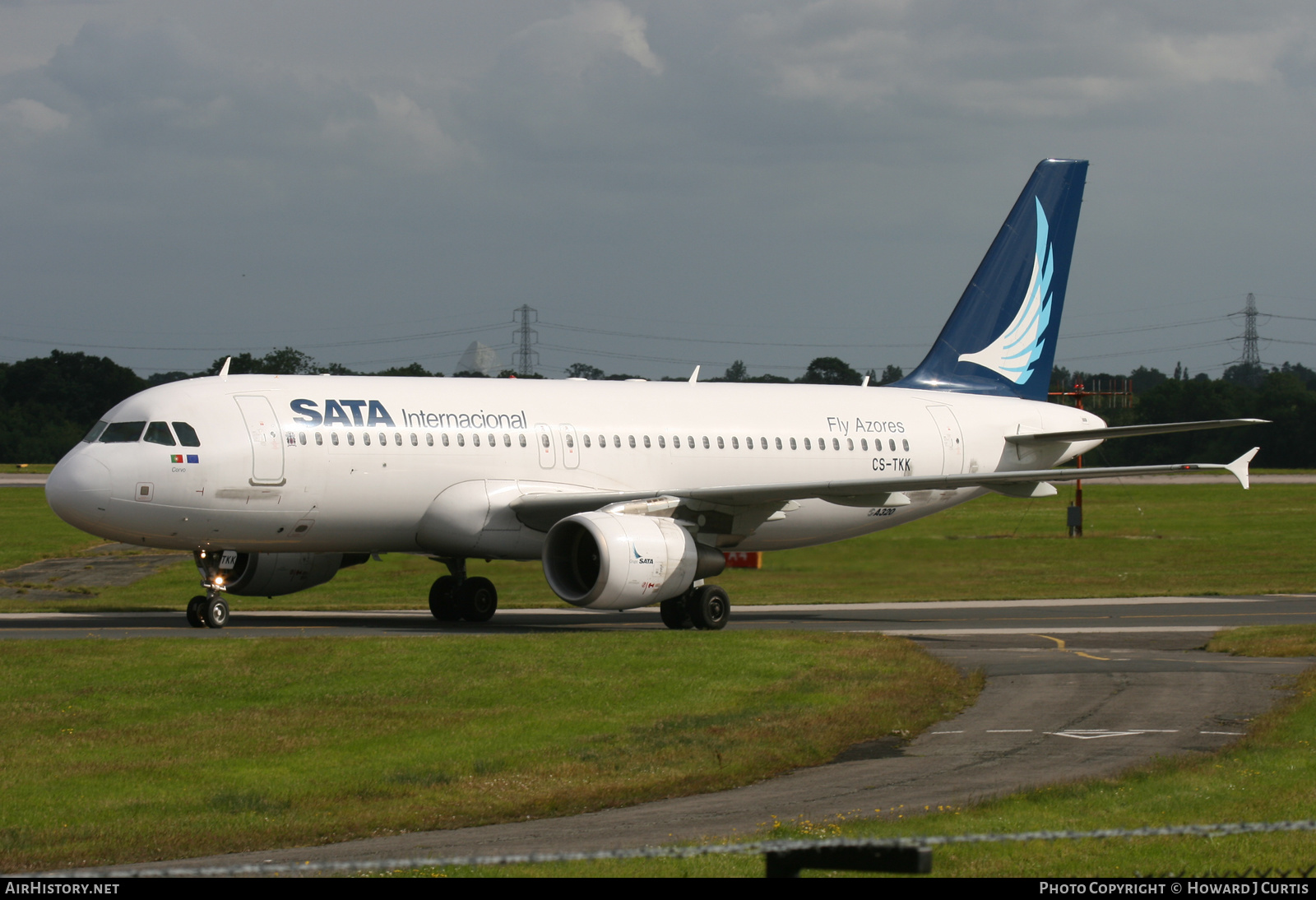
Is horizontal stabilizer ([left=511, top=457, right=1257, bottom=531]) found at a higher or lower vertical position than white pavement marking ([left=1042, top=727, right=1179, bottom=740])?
higher

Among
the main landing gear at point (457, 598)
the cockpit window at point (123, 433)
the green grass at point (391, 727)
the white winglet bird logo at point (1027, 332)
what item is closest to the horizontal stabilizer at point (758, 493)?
the main landing gear at point (457, 598)

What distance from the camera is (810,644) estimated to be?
22.0 m

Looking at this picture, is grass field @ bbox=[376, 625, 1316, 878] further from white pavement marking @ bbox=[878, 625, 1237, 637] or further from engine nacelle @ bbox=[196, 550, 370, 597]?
engine nacelle @ bbox=[196, 550, 370, 597]

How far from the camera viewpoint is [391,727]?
15383 mm

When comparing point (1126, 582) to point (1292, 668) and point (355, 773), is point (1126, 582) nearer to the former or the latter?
point (1292, 668)

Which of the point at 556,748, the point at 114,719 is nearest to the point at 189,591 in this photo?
the point at 114,719

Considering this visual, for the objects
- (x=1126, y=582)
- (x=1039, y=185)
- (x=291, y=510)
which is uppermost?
(x=1039, y=185)

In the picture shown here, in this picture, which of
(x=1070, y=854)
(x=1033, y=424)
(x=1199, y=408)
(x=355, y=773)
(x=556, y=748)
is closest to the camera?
(x=1070, y=854)

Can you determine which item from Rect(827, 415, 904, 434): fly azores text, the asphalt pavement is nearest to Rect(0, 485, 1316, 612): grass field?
the asphalt pavement

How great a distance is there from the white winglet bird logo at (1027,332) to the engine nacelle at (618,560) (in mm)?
12795

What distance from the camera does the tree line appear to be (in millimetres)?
92625

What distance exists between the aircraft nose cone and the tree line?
44.0 metres

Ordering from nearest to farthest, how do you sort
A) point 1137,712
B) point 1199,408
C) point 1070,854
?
point 1070,854
point 1137,712
point 1199,408

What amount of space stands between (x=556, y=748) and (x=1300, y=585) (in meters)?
29.6
